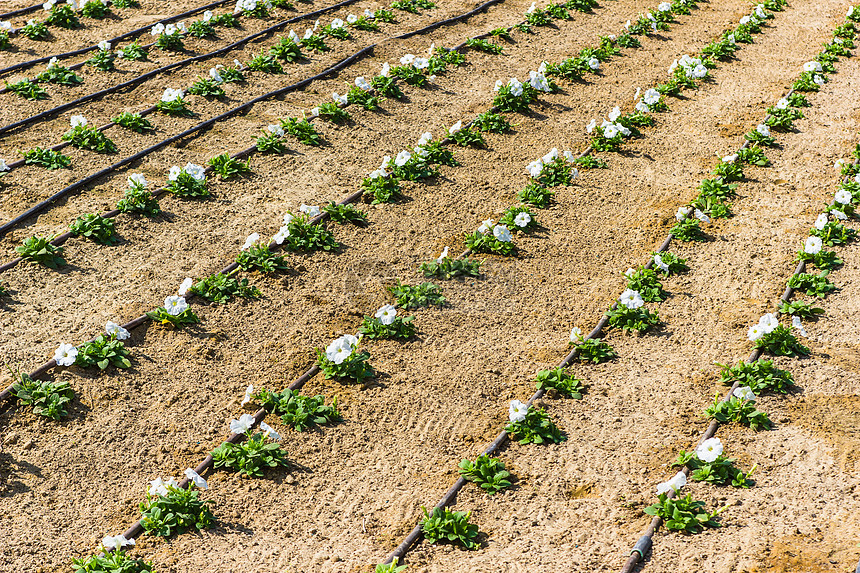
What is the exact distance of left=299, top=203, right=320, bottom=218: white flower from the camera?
5477mm

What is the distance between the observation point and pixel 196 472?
3.77 metres

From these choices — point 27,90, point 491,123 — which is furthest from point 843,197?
point 27,90

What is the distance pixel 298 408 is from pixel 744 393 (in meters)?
2.52

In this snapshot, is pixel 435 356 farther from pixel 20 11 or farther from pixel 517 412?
pixel 20 11

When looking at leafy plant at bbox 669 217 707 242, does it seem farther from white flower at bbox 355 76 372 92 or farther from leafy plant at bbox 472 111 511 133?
white flower at bbox 355 76 372 92

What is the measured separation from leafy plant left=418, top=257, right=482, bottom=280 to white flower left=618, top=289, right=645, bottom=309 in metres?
1.03

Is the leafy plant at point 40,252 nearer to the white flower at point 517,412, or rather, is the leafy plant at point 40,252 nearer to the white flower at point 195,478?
the white flower at point 195,478

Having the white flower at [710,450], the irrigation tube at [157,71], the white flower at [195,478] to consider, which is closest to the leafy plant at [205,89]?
the irrigation tube at [157,71]

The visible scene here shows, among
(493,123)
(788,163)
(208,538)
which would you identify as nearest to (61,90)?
(493,123)

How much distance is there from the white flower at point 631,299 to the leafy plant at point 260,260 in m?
2.34

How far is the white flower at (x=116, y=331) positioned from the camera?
439 centimetres

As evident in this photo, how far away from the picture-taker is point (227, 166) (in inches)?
240

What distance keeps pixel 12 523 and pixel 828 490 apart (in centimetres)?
398

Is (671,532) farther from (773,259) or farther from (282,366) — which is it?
(773,259)
